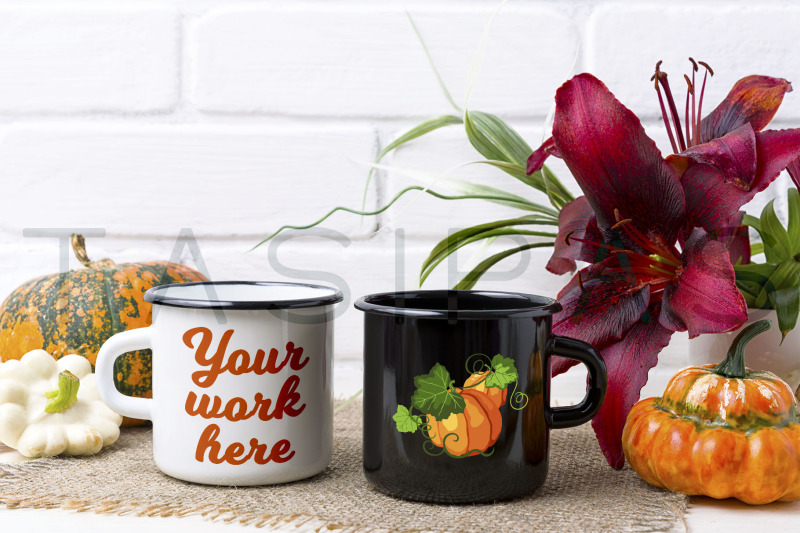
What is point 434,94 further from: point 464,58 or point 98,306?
point 98,306

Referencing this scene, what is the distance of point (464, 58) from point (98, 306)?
596 mm

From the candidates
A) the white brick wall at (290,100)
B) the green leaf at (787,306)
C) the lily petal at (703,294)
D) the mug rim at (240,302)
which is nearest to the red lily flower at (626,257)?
the lily petal at (703,294)

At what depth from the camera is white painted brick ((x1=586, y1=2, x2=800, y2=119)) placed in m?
1.07

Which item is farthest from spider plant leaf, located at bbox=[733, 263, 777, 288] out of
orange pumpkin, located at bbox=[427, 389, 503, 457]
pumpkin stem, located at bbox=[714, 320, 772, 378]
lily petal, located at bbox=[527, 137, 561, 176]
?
orange pumpkin, located at bbox=[427, 389, 503, 457]

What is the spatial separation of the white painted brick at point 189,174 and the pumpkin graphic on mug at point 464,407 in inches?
20.7

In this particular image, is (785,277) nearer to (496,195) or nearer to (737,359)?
(737,359)

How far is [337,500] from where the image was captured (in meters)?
0.64

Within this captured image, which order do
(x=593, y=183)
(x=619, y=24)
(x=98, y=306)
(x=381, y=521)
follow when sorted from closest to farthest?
(x=381, y=521) → (x=593, y=183) → (x=98, y=306) → (x=619, y=24)

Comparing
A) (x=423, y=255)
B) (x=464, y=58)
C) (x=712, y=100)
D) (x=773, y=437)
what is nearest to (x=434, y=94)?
(x=464, y=58)

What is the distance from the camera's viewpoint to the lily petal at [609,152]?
67cm

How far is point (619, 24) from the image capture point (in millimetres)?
1071

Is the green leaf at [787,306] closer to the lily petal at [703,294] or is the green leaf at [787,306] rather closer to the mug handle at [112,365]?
the lily petal at [703,294]

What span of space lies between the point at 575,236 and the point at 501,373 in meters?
0.21

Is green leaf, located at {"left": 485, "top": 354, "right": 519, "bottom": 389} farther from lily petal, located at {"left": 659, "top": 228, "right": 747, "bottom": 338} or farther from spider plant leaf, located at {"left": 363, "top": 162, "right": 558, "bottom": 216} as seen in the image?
spider plant leaf, located at {"left": 363, "top": 162, "right": 558, "bottom": 216}
